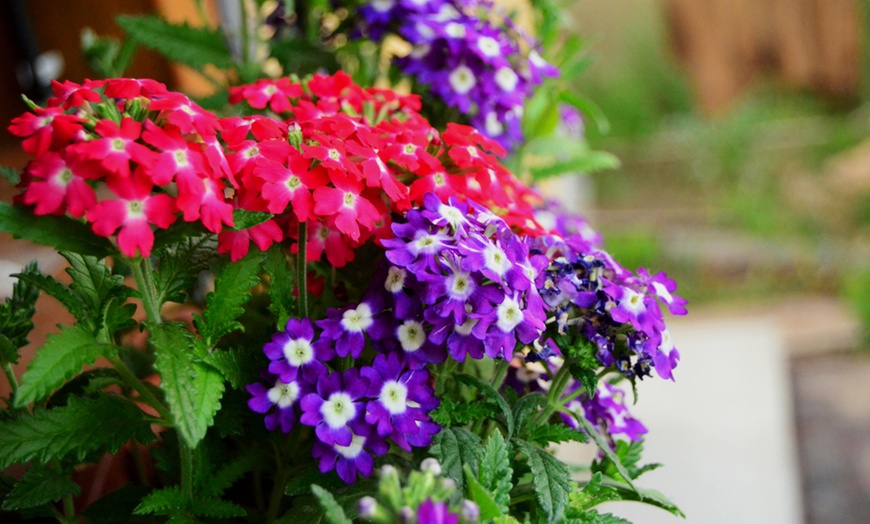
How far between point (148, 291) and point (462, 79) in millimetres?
487

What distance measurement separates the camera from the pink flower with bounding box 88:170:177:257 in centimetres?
53

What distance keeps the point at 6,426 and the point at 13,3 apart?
1387 mm

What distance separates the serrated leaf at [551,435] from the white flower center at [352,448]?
0.51 ft

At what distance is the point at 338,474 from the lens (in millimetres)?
636

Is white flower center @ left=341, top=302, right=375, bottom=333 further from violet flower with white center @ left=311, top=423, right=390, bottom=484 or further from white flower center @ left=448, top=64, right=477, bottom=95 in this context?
white flower center @ left=448, top=64, right=477, bottom=95

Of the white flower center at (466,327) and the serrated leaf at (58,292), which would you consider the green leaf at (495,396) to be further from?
the serrated leaf at (58,292)

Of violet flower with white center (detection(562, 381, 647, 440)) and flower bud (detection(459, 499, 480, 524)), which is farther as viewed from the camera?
violet flower with white center (detection(562, 381, 647, 440))

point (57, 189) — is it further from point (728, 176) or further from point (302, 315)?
point (728, 176)

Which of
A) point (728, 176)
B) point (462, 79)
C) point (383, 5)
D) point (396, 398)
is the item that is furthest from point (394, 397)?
point (728, 176)

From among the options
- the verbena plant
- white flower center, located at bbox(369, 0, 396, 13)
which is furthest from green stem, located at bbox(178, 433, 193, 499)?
white flower center, located at bbox(369, 0, 396, 13)

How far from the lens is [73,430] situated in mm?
614

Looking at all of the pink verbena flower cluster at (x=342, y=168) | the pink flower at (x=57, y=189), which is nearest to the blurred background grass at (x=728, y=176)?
the pink verbena flower cluster at (x=342, y=168)

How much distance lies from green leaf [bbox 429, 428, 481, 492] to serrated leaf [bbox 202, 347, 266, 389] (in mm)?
164

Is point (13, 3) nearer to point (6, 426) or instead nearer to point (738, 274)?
point (6, 426)
